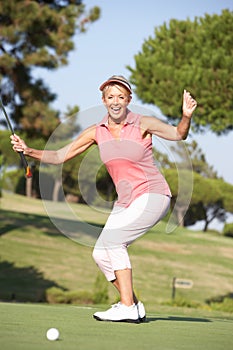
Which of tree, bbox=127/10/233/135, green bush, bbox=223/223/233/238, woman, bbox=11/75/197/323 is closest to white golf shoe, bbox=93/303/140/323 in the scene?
woman, bbox=11/75/197/323

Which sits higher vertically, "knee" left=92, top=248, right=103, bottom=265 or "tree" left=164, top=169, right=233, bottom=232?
"tree" left=164, top=169, right=233, bottom=232

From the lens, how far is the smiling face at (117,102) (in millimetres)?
6648

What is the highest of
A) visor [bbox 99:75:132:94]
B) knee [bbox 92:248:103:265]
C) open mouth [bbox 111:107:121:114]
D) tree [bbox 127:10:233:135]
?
tree [bbox 127:10:233:135]

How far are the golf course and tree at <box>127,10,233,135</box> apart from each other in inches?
167

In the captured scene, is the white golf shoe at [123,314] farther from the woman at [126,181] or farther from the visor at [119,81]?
the visor at [119,81]

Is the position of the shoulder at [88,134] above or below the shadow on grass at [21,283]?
above

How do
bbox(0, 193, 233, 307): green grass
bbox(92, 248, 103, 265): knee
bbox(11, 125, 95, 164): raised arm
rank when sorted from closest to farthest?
bbox(92, 248, 103, 265): knee
bbox(11, 125, 95, 164): raised arm
bbox(0, 193, 233, 307): green grass

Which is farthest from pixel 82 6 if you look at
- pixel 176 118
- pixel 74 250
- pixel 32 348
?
pixel 32 348

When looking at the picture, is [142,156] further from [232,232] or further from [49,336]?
[232,232]

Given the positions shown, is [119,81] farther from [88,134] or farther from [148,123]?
[88,134]

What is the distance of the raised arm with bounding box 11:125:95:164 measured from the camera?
694 centimetres

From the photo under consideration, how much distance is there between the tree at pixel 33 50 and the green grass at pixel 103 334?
2387 centimetres

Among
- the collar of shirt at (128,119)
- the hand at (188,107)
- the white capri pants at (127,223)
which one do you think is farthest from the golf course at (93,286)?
the hand at (188,107)

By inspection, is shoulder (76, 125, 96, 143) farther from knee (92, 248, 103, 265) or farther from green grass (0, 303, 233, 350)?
green grass (0, 303, 233, 350)
